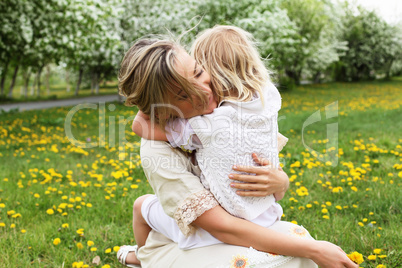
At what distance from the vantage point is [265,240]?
1752mm

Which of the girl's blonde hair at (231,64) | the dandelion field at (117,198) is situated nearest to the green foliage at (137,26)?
the girl's blonde hair at (231,64)

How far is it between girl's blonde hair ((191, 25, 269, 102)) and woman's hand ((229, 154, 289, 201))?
13.7 inches

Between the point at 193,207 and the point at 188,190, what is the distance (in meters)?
0.09

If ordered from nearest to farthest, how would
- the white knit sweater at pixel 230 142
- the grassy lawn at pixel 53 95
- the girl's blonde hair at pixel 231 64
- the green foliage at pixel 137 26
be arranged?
the white knit sweater at pixel 230 142, the girl's blonde hair at pixel 231 64, the green foliage at pixel 137 26, the grassy lawn at pixel 53 95

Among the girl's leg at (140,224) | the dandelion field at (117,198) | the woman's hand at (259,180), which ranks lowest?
the dandelion field at (117,198)

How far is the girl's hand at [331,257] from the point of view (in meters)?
1.67

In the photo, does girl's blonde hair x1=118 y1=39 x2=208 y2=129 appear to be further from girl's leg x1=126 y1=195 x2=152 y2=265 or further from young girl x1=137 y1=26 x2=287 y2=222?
girl's leg x1=126 y1=195 x2=152 y2=265

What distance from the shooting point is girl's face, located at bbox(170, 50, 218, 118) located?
1650mm

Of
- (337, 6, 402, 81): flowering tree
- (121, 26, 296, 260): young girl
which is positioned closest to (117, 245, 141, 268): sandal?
(121, 26, 296, 260): young girl

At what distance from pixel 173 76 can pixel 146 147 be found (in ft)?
1.56

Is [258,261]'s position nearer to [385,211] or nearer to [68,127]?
[385,211]

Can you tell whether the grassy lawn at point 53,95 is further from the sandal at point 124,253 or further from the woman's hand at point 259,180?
the woman's hand at point 259,180

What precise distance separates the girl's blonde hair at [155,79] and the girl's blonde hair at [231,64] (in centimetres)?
17

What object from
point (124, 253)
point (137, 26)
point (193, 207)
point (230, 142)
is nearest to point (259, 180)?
point (230, 142)
